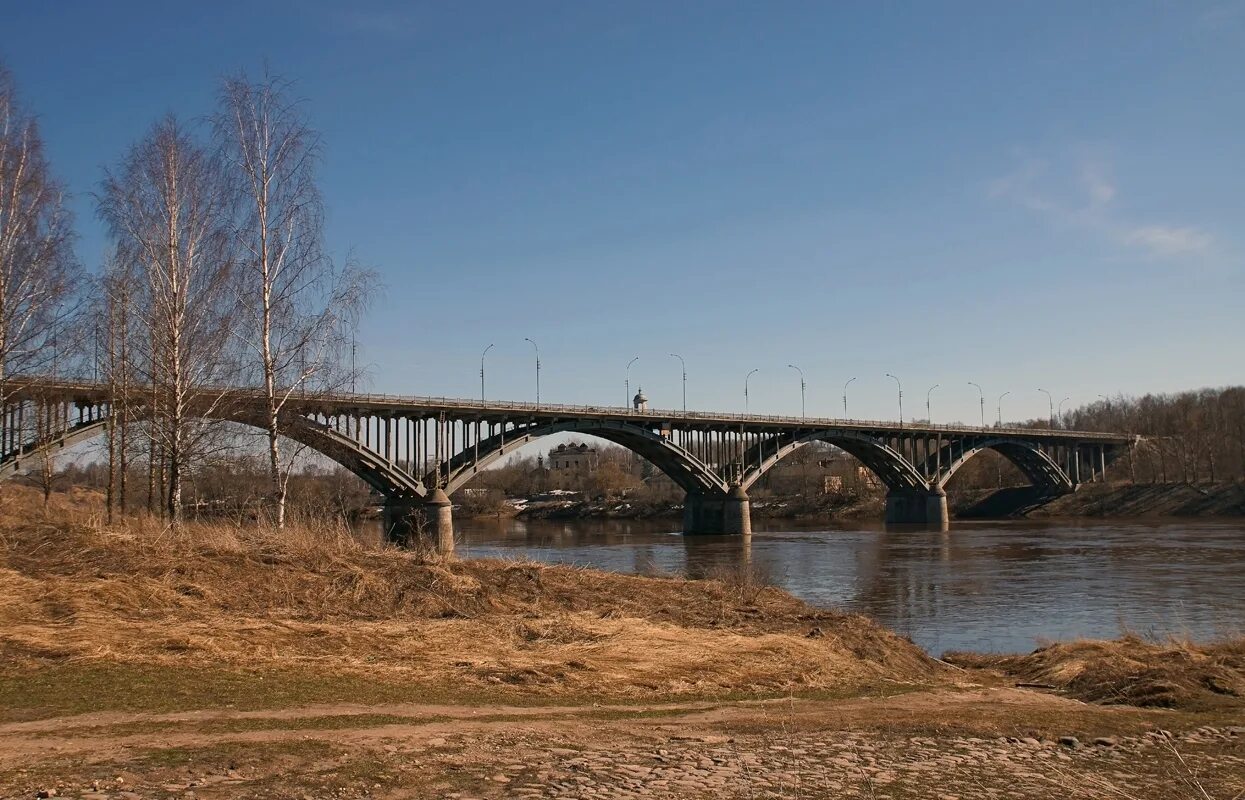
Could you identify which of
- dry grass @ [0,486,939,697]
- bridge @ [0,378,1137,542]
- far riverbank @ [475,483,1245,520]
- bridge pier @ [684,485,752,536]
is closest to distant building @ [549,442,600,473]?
far riverbank @ [475,483,1245,520]

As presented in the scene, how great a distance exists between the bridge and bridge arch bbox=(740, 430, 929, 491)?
0.45 feet

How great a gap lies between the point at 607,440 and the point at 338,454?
87.3 feet

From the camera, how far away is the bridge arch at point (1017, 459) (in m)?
101

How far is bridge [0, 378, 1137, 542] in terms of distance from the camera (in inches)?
1342

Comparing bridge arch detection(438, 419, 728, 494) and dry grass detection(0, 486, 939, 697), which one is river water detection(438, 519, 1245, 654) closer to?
dry grass detection(0, 486, 939, 697)

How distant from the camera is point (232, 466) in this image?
2892cm

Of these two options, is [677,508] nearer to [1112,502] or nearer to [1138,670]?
[1112,502]

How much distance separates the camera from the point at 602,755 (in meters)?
8.55

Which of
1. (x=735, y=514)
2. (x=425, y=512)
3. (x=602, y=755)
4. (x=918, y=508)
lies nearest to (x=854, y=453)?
(x=918, y=508)

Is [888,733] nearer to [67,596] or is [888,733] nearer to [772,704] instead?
[772,704]

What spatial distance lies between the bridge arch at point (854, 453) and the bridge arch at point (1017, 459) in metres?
4.47

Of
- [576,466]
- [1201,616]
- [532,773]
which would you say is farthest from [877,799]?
[576,466]

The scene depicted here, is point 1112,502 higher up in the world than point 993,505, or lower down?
higher up

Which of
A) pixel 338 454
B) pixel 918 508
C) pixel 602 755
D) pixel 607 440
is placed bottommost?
pixel 918 508
